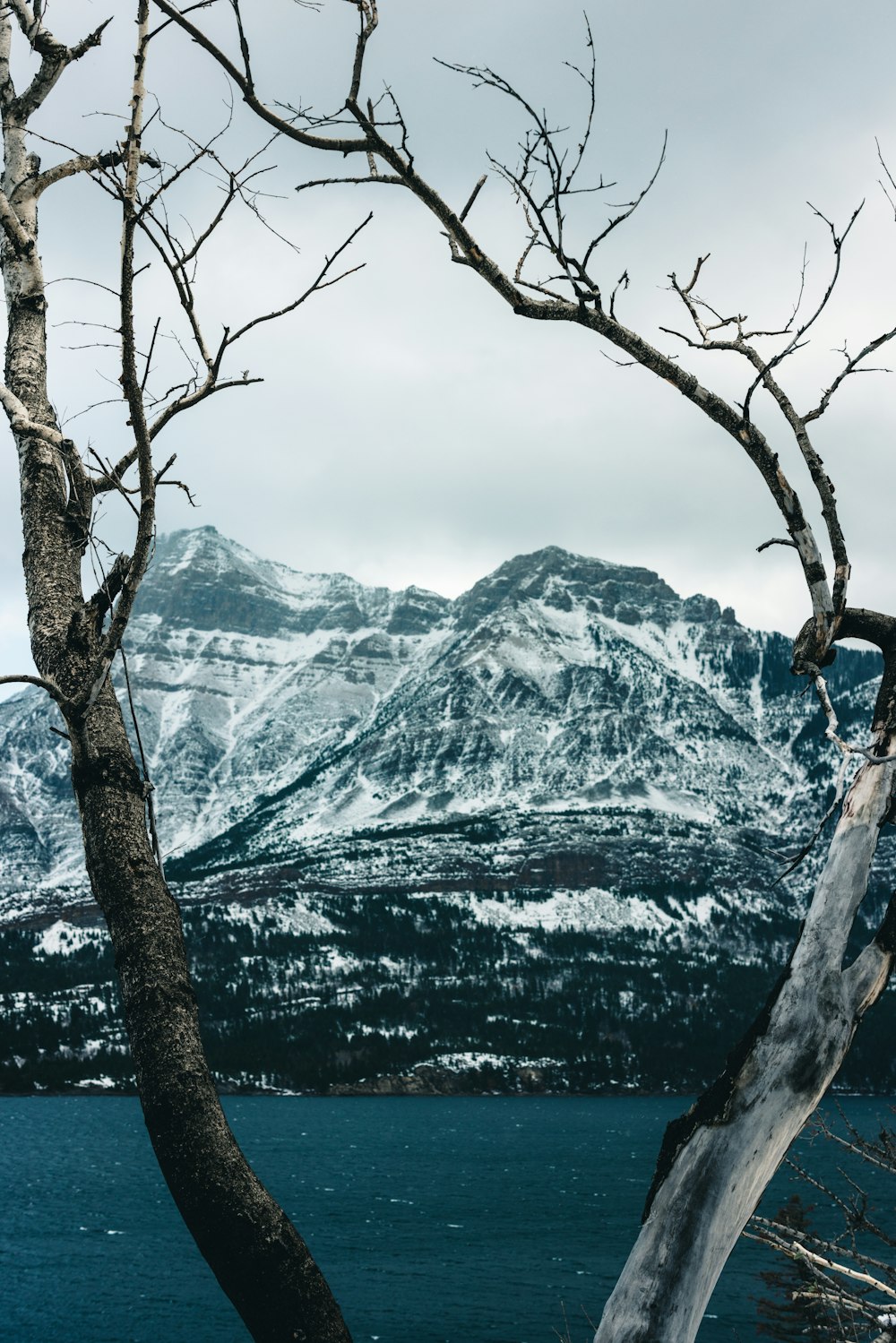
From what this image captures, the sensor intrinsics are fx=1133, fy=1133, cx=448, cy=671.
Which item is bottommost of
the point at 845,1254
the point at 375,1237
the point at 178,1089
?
the point at 375,1237

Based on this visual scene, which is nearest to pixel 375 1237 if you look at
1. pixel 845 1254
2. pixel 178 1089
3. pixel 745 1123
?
pixel 845 1254

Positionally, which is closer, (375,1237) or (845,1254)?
(845,1254)

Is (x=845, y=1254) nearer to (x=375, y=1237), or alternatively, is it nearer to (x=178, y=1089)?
(x=178, y=1089)

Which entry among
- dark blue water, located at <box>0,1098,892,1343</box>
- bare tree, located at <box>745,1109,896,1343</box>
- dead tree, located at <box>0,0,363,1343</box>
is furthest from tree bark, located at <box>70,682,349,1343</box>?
dark blue water, located at <box>0,1098,892,1343</box>

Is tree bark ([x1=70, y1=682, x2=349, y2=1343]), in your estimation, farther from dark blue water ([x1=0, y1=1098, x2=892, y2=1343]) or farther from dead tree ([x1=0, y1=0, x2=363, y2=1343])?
dark blue water ([x1=0, y1=1098, x2=892, y2=1343])

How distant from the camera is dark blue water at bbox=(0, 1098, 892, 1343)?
74.7 meters

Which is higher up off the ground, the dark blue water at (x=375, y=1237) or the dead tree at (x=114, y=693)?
the dead tree at (x=114, y=693)

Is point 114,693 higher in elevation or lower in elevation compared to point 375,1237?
higher

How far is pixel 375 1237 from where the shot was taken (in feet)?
341

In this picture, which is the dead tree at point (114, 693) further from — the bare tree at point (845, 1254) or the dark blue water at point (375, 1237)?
the dark blue water at point (375, 1237)

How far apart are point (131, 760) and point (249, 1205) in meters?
1.58

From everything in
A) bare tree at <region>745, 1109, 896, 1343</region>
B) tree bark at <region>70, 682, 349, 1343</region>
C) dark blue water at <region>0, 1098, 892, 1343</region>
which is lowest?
dark blue water at <region>0, 1098, 892, 1343</region>

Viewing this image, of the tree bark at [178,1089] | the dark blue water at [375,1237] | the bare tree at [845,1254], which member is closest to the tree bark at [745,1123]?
the tree bark at [178,1089]

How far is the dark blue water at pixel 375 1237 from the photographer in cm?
7469
